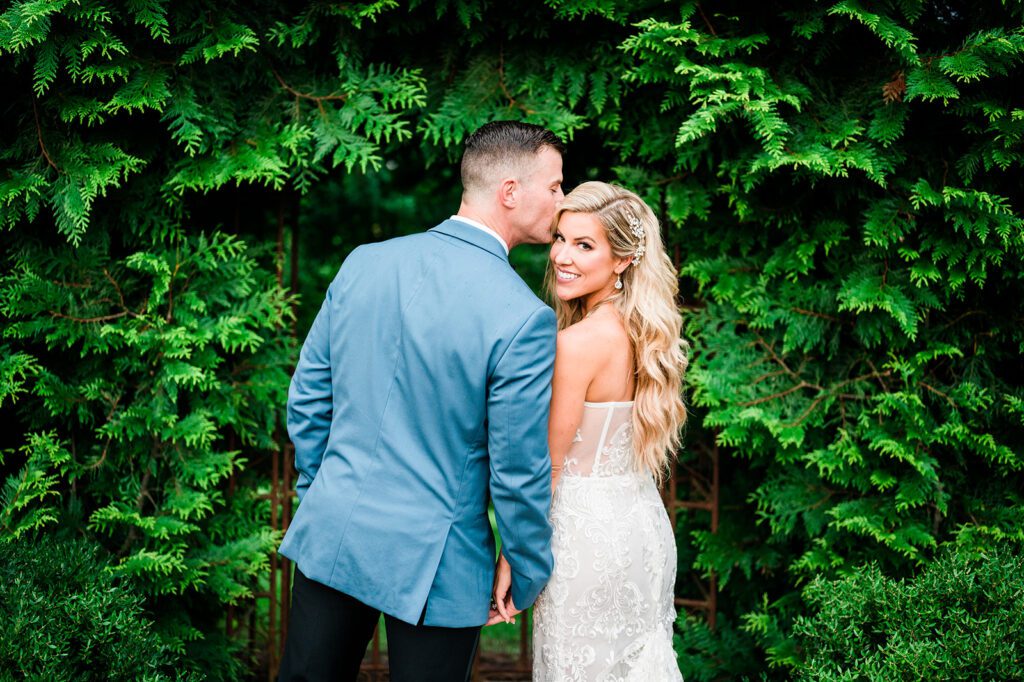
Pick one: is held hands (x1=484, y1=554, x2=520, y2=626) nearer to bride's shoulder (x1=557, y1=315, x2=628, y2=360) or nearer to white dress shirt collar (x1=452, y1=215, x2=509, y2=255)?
bride's shoulder (x1=557, y1=315, x2=628, y2=360)

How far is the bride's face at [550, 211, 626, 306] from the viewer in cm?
303

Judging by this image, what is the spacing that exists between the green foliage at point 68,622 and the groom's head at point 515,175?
2.09 m

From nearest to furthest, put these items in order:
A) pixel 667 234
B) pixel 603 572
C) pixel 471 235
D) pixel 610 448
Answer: pixel 471 235 → pixel 603 572 → pixel 610 448 → pixel 667 234

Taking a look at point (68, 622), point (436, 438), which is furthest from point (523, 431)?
point (68, 622)

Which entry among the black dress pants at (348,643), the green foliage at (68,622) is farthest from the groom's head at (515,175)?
the green foliage at (68,622)

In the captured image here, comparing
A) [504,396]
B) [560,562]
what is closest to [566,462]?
[560,562]

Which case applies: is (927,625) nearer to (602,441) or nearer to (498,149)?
(602,441)

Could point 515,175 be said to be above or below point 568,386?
above

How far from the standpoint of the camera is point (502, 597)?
290 centimetres

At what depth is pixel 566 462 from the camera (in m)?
2.98

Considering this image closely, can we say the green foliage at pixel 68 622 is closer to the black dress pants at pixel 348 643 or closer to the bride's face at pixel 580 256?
the black dress pants at pixel 348 643

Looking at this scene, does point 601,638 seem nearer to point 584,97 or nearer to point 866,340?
point 866,340

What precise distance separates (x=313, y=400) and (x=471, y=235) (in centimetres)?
85

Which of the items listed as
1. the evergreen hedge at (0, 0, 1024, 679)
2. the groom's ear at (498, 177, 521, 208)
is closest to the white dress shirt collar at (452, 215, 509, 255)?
the groom's ear at (498, 177, 521, 208)
